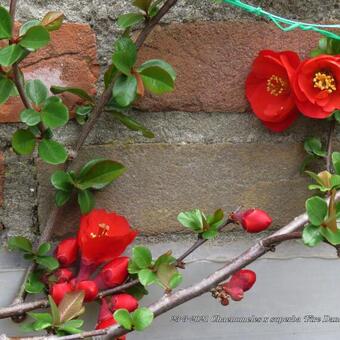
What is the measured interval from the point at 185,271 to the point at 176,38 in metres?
0.27

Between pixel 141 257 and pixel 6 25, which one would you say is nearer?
pixel 6 25

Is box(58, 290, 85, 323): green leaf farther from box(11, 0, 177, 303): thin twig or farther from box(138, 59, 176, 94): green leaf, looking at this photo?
box(138, 59, 176, 94): green leaf

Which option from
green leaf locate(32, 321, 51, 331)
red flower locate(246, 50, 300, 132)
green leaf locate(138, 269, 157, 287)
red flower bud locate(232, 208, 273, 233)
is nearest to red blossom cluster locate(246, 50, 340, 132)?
red flower locate(246, 50, 300, 132)

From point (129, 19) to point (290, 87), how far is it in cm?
20

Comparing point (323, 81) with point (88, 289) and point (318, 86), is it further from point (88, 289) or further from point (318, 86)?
point (88, 289)

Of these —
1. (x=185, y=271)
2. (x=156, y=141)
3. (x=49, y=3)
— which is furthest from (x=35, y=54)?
(x=185, y=271)

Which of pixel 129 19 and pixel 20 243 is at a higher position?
pixel 129 19

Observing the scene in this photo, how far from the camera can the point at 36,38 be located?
614 mm

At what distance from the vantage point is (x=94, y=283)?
0.73 metres

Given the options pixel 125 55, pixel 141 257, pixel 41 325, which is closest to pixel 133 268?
pixel 141 257

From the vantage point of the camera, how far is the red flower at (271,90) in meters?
0.76

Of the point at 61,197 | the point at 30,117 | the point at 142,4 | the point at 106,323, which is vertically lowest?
the point at 106,323

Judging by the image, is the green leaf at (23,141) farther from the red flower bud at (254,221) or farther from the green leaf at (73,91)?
the red flower bud at (254,221)

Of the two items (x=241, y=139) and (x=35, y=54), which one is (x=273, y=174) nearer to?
(x=241, y=139)
